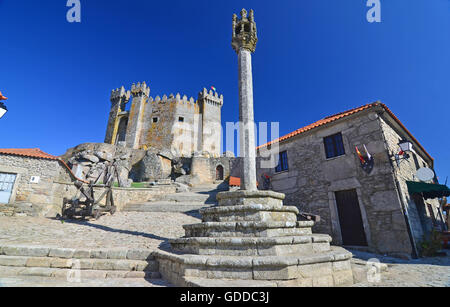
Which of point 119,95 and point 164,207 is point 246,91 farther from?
point 119,95

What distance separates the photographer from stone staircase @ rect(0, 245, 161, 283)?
12.3 ft

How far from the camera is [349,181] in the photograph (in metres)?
8.25

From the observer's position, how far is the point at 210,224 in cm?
397

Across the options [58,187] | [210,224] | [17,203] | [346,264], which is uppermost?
[58,187]

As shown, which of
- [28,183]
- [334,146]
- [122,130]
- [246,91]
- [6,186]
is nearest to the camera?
[246,91]

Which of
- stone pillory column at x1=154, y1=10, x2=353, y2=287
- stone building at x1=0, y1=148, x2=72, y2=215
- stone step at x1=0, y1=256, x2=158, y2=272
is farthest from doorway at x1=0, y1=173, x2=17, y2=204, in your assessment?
stone pillory column at x1=154, y1=10, x2=353, y2=287

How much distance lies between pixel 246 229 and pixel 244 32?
5619mm

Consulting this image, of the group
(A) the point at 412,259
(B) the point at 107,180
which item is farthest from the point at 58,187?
(A) the point at 412,259

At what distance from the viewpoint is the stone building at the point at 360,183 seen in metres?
7.12

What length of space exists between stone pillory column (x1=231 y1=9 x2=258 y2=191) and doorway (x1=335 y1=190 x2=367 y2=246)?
5267 millimetres

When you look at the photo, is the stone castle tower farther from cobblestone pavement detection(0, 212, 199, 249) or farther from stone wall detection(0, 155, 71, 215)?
cobblestone pavement detection(0, 212, 199, 249)

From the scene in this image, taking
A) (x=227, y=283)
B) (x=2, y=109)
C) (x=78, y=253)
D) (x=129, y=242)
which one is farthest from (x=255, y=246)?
(x=2, y=109)
